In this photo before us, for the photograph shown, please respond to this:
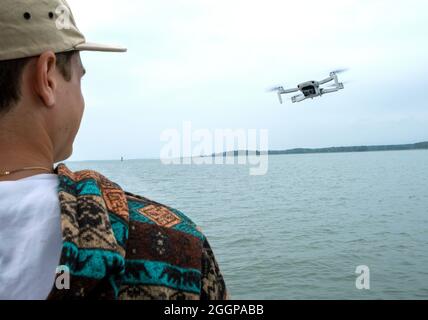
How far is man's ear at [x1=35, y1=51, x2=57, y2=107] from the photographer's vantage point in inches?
58.3

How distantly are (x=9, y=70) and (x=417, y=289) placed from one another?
15397 millimetres

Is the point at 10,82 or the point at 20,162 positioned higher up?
the point at 10,82

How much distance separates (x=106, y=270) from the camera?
120cm

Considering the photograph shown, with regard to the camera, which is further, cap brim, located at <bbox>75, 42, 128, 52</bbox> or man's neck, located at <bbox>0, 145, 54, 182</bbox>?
cap brim, located at <bbox>75, 42, 128, 52</bbox>

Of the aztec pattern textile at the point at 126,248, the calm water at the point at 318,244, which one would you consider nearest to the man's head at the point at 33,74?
the aztec pattern textile at the point at 126,248

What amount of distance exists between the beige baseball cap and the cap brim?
1.0 inches

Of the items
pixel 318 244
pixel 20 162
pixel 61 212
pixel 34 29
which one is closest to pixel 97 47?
pixel 34 29

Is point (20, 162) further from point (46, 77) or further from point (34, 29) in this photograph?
point (34, 29)

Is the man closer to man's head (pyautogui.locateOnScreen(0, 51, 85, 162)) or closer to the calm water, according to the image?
man's head (pyautogui.locateOnScreen(0, 51, 85, 162))

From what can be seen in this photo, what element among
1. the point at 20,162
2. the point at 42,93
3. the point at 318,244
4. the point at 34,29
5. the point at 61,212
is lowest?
the point at 318,244

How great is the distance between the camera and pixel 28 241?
125 centimetres

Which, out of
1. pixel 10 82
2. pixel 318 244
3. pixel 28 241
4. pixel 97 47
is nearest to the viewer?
pixel 28 241

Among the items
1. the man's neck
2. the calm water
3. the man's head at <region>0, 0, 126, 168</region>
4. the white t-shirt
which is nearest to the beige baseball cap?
the man's head at <region>0, 0, 126, 168</region>

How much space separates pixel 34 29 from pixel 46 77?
6.3 inches
